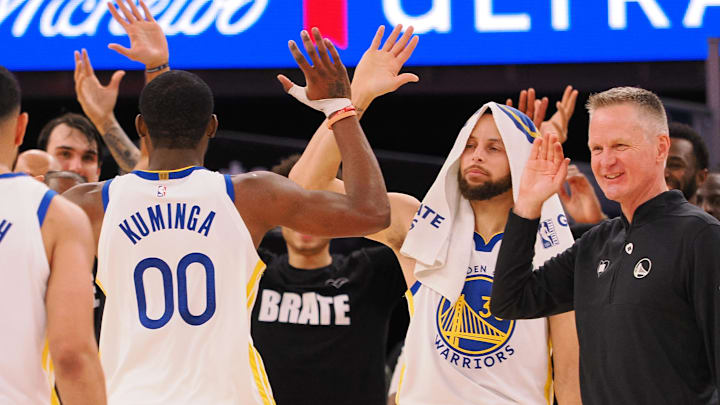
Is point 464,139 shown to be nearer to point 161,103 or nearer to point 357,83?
point 357,83

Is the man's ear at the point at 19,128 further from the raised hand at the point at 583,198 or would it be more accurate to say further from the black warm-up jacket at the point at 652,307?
the raised hand at the point at 583,198

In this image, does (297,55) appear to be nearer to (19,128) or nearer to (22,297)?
(19,128)

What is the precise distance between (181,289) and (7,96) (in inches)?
34.2

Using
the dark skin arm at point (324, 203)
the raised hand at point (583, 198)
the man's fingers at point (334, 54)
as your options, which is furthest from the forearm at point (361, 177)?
the raised hand at point (583, 198)

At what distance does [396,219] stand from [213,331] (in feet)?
4.99

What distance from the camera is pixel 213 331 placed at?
3256 mm

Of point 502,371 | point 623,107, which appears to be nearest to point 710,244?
point 623,107

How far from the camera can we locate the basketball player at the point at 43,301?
266 cm

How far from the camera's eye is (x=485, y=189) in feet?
14.5

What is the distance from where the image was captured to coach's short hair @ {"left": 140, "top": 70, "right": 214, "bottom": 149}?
11.0ft

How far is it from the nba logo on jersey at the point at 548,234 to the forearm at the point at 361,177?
1210 mm

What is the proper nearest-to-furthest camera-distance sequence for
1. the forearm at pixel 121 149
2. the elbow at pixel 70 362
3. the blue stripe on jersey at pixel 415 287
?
the elbow at pixel 70 362 < the blue stripe on jersey at pixel 415 287 < the forearm at pixel 121 149

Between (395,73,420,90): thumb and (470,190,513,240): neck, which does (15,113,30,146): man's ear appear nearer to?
(395,73,420,90): thumb

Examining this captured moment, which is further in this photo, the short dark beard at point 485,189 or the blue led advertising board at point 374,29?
the blue led advertising board at point 374,29
